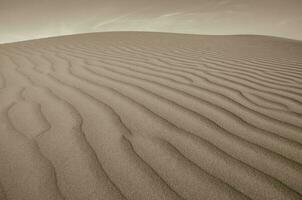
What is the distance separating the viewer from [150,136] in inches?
67.1

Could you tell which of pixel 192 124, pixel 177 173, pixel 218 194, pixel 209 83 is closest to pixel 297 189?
pixel 218 194

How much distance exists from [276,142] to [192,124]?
1.62ft

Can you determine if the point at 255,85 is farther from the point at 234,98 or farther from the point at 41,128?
the point at 41,128

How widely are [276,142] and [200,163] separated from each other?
0.50m

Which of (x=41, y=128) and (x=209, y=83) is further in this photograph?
(x=209, y=83)

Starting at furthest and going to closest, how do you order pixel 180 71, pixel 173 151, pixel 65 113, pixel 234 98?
pixel 180 71, pixel 234 98, pixel 65 113, pixel 173 151

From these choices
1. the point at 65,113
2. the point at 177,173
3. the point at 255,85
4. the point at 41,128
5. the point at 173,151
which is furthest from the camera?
the point at 255,85

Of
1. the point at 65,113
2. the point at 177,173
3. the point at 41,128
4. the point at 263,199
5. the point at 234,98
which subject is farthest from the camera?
the point at 234,98

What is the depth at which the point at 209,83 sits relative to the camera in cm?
279

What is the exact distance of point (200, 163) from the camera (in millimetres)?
1436

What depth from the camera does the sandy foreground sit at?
1.28 m

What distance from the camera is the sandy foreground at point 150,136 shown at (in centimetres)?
128

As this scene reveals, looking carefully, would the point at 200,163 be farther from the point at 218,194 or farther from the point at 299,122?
the point at 299,122

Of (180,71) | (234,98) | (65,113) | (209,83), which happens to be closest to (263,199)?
(234,98)
